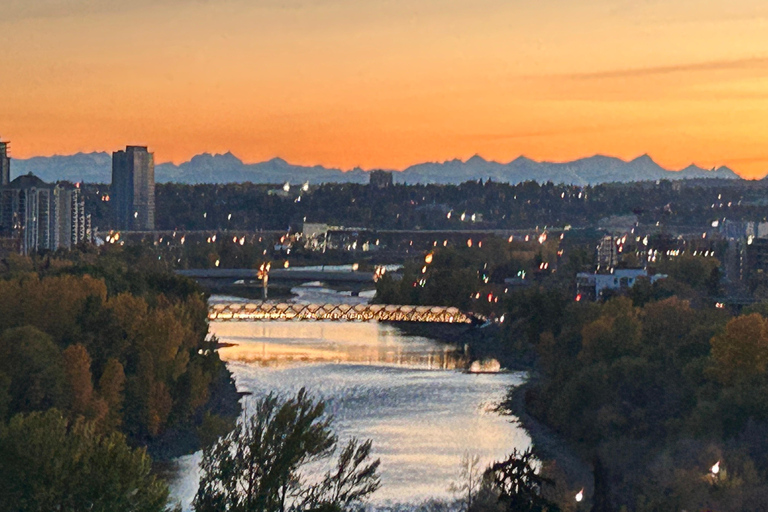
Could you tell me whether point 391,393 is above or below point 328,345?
below

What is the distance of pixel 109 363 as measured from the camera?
2191 cm

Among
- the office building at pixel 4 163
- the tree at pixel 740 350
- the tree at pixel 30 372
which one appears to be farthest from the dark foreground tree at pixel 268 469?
the office building at pixel 4 163

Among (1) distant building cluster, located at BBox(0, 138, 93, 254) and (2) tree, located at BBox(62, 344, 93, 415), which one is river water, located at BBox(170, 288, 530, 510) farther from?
(1) distant building cluster, located at BBox(0, 138, 93, 254)

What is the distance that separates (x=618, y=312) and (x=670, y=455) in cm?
1129

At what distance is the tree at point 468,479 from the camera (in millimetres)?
17486

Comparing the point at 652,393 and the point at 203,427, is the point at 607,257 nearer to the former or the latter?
the point at 652,393

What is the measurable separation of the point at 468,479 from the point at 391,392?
816cm

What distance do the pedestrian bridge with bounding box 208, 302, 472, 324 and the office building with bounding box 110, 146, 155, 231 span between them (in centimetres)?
5464

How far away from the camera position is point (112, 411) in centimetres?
2103

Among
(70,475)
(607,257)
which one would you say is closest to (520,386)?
(70,475)

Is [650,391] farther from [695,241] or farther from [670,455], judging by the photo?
[695,241]

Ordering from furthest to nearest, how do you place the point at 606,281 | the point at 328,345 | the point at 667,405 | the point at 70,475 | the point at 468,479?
the point at 606,281 → the point at 328,345 → the point at 667,405 → the point at 468,479 → the point at 70,475

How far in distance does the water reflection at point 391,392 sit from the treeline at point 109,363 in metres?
0.99

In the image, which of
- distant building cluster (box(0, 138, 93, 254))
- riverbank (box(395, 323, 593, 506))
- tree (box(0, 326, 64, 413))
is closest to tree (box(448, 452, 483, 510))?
riverbank (box(395, 323, 593, 506))
